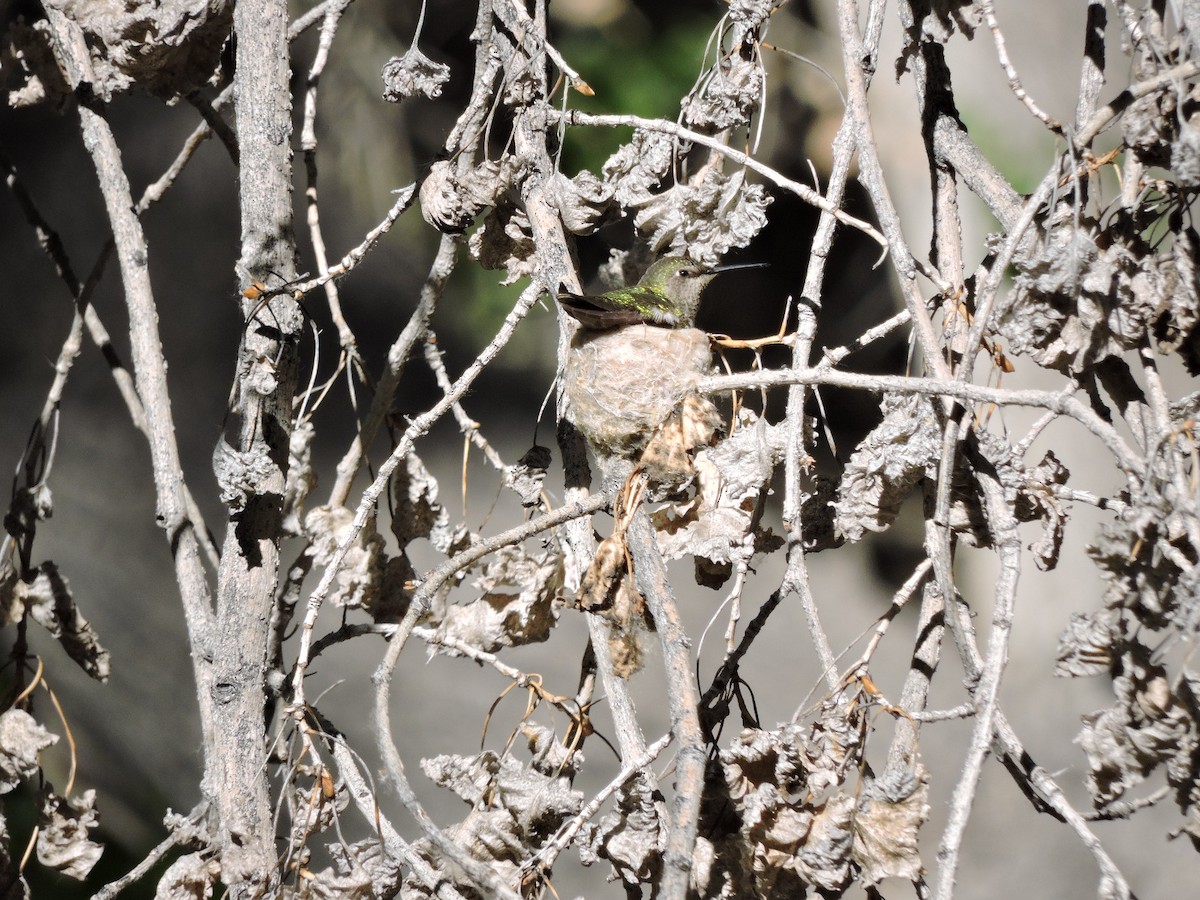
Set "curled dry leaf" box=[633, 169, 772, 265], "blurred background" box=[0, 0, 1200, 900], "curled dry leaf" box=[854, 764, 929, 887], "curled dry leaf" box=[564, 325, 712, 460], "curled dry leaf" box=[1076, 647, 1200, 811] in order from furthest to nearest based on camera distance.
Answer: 1. "blurred background" box=[0, 0, 1200, 900]
2. "curled dry leaf" box=[633, 169, 772, 265]
3. "curled dry leaf" box=[564, 325, 712, 460]
4. "curled dry leaf" box=[854, 764, 929, 887]
5. "curled dry leaf" box=[1076, 647, 1200, 811]

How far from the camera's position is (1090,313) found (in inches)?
29.0

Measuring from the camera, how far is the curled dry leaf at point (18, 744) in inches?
43.3

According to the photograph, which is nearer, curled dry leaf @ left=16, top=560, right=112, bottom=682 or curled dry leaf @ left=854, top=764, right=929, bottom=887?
curled dry leaf @ left=854, top=764, right=929, bottom=887

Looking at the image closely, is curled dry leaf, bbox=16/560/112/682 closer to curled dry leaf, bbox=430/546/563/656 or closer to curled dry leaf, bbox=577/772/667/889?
curled dry leaf, bbox=430/546/563/656

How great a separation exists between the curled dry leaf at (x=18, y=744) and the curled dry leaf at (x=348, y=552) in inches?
15.1

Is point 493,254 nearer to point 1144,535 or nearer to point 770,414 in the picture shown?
point 1144,535

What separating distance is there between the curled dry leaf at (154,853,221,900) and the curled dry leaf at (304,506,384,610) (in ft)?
1.02

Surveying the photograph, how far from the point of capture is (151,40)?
1.00 meters

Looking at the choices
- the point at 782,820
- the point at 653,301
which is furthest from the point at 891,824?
the point at 653,301

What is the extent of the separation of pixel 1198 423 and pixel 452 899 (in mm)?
777

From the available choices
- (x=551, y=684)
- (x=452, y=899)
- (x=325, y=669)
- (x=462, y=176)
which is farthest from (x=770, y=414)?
(x=452, y=899)

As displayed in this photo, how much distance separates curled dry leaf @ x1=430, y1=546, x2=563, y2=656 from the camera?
105cm

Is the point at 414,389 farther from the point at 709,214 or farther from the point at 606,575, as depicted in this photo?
the point at 606,575

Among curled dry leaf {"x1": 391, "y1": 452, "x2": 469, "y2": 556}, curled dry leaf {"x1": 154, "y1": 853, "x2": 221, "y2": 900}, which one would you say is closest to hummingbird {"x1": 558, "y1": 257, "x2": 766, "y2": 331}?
curled dry leaf {"x1": 391, "y1": 452, "x2": 469, "y2": 556}
